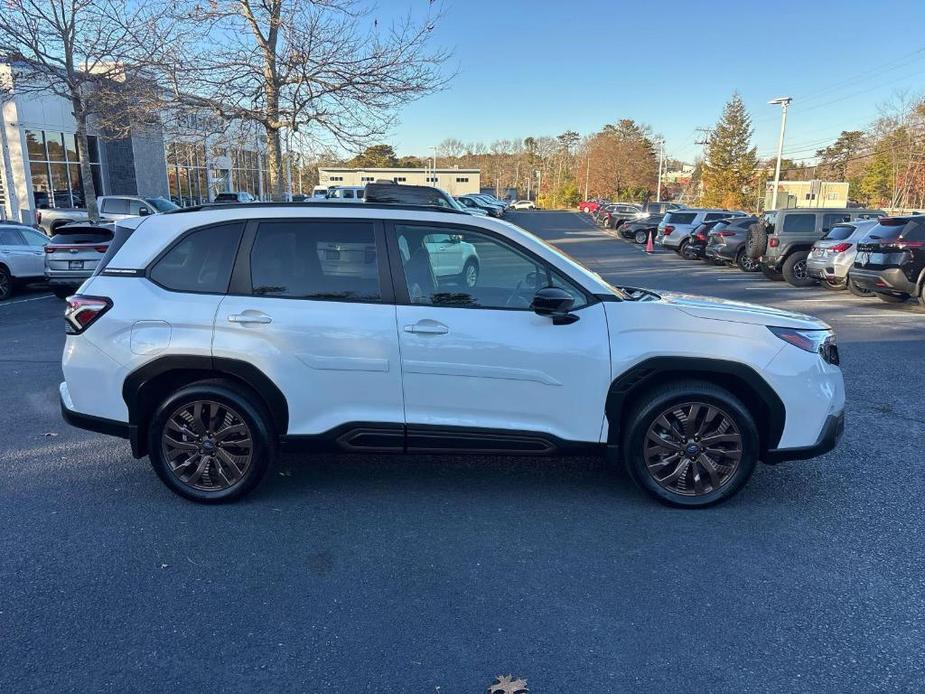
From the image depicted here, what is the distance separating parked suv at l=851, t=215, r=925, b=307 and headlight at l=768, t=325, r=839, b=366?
30.4 feet

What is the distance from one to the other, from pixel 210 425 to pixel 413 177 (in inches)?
3059

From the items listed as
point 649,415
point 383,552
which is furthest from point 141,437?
point 649,415

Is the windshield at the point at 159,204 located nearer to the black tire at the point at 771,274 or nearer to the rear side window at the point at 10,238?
the rear side window at the point at 10,238

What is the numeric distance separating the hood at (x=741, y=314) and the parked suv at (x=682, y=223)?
2108 centimetres

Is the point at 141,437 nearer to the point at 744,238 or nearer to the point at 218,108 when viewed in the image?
the point at 218,108

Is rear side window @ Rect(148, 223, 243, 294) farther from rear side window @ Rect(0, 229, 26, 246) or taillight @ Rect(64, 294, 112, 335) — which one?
rear side window @ Rect(0, 229, 26, 246)

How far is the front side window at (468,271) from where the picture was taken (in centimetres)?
397

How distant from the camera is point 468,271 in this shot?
4.11m

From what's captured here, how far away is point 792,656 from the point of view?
8.93 feet

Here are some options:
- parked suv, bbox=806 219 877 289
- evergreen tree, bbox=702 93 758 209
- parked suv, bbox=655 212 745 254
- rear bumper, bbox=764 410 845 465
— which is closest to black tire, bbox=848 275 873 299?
parked suv, bbox=806 219 877 289

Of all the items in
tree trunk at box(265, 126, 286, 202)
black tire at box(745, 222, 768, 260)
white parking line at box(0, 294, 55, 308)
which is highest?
tree trunk at box(265, 126, 286, 202)

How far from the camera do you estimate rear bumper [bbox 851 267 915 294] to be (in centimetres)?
1150

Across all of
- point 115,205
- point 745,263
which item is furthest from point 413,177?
point 745,263

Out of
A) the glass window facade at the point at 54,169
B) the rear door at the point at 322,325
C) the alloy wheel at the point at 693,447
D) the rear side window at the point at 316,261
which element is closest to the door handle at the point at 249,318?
the rear door at the point at 322,325
